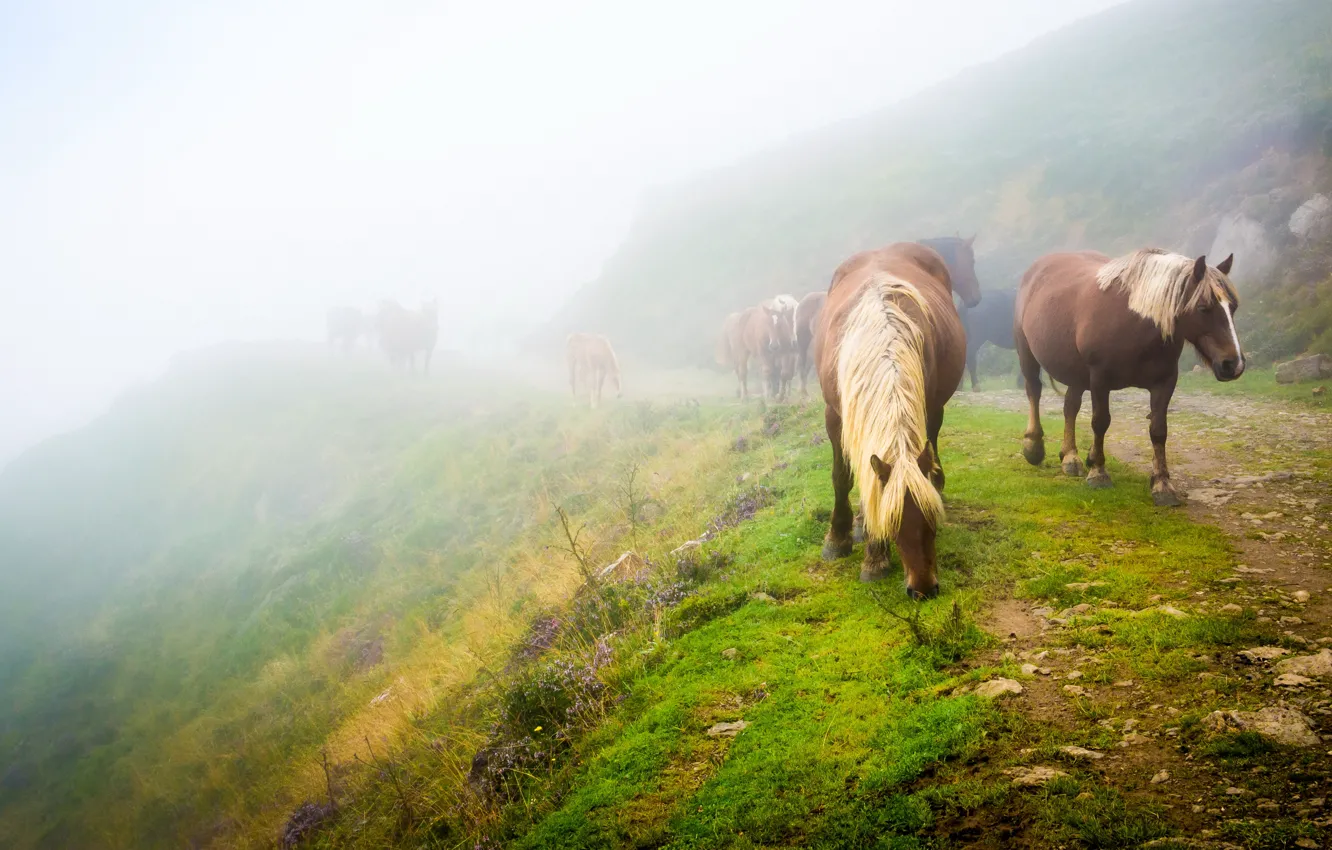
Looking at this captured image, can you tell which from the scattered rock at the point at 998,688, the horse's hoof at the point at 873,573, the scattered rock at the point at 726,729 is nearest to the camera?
the scattered rock at the point at 998,688

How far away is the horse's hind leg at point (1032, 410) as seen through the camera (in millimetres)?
7363

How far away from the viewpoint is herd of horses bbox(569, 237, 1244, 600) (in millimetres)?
3969

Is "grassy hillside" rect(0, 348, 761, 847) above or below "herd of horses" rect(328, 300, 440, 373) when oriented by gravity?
below

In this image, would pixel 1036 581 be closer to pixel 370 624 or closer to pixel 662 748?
pixel 662 748

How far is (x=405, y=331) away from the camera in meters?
39.0

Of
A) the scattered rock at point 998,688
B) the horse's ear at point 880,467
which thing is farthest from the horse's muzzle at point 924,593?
the scattered rock at point 998,688

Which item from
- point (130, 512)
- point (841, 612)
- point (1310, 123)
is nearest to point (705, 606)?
point (841, 612)

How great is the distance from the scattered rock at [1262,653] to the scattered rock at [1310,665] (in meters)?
0.06

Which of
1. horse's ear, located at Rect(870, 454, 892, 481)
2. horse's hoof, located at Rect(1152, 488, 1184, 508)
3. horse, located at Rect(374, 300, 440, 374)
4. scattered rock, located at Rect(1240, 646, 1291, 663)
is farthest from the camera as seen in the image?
horse, located at Rect(374, 300, 440, 374)

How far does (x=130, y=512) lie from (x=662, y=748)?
3814 cm

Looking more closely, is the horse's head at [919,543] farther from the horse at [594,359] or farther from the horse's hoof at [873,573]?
the horse at [594,359]

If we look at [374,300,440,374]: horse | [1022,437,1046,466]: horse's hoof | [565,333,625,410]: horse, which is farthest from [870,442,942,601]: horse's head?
[374,300,440,374]: horse

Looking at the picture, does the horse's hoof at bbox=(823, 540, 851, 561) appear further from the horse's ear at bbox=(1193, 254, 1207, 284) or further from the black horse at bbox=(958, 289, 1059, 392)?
the black horse at bbox=(958, 289, 1059, 392)

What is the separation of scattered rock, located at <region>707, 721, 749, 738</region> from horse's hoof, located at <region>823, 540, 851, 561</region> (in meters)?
2.32
